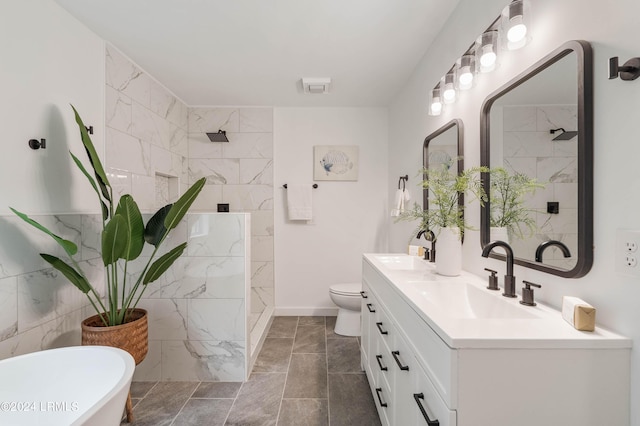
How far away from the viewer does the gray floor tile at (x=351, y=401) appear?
5.45 feet

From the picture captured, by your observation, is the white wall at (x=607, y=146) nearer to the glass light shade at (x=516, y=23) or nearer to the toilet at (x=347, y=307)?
the glass light shade at (x=516, y=23)

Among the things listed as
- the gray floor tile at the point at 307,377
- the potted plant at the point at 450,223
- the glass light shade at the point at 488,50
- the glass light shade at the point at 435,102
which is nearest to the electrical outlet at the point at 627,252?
the potted plant at the point at 450,223

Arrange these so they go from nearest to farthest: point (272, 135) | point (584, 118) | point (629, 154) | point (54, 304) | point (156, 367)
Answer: point (629, 154) < point (584, 118) < point (54, 304) < point (156, 367) < point (272, 135)

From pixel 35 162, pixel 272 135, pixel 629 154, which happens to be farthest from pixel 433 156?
pixel 35 162

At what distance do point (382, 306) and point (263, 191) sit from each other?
2.18 metres

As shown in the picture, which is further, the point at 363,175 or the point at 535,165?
the point at 363,175

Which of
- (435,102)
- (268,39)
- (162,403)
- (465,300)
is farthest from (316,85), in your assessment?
(162,403)

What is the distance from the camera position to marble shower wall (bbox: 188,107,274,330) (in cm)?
331

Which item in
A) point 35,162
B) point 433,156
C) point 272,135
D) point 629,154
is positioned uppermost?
point 272,135

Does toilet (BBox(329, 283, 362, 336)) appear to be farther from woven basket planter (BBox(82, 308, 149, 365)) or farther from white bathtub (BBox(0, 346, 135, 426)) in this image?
white bathtub (BBox(0, 346, 135, 426))

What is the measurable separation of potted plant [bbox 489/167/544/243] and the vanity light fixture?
2672 millimetres

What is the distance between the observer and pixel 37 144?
154cm

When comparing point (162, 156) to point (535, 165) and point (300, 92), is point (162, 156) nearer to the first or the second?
point (300, 92)

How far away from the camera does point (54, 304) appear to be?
5.49ft
